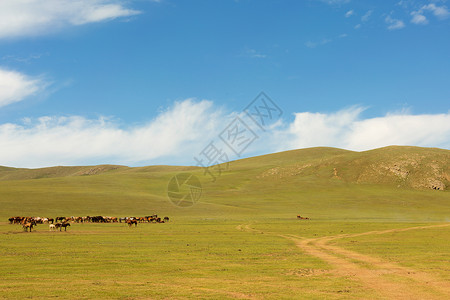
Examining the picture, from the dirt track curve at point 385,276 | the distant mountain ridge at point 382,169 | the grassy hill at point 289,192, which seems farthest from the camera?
the distant mountain ridge at point 382,169

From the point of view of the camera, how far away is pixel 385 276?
1884 centimetres

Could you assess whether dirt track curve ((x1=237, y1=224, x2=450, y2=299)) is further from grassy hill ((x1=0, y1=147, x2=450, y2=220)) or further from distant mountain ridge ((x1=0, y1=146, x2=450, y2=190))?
distant mountain ridge ((x1=0, y1=146, x2=450, y2=190))

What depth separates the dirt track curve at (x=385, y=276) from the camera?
51.0 ft

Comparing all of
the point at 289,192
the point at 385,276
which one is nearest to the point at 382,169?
the point at 289,192

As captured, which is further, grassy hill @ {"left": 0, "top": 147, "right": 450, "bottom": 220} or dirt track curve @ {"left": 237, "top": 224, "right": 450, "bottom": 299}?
grassy hill @ {"left": 0, "top": 147, "right": 450, "bottom": 220}

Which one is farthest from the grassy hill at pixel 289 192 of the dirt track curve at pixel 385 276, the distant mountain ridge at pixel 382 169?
the dirt track curve at pixel 385 276

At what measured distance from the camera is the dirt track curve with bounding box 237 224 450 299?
51.0 ft

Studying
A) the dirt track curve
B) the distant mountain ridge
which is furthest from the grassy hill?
the dirt track curve

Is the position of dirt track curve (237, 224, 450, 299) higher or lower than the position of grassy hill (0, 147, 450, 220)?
lower

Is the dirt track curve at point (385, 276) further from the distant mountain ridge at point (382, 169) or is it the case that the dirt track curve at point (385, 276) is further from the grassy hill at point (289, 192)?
the distant mountain ridge at point (382, 169)

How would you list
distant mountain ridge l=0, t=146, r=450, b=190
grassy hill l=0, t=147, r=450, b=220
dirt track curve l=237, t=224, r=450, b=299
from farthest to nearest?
distant mountain ridge l=0, t=146, r=450, b=190, grassy hill l=0, t=147, r=450, b=220, dirt track curve l=237, t=224, r=450, b=299

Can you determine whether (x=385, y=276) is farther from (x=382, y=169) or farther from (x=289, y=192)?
(x=382, y=169)

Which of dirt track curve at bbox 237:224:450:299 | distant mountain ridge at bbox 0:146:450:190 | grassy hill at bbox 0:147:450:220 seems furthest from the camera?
distant mountain ridge at bbox 0:146:450:190

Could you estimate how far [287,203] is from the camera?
9506cm
